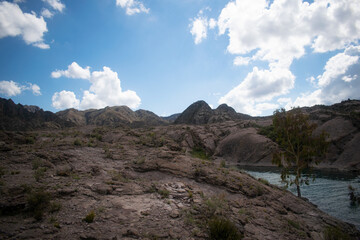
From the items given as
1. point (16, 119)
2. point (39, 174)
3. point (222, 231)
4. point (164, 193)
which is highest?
point (16, 119)

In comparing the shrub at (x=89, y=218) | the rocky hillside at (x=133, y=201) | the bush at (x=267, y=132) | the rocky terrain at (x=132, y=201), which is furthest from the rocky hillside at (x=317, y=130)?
the shrub at (x=89, y=218)

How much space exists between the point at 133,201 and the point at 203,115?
96.9 m

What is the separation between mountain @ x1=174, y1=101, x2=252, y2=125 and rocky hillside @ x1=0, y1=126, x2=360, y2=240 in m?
78.0

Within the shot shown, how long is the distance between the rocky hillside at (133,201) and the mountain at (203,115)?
256 ft

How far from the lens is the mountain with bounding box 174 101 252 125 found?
3794 inches

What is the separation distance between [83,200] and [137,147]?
13625 millimetres

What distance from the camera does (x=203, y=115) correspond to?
106 metres

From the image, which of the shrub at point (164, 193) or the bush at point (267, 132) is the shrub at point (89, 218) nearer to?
the shrub at point (164, 193)

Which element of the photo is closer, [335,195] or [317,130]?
[335,195]

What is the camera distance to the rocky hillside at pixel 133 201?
766 centimetres

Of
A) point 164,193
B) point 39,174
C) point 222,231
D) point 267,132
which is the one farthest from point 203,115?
point 222,231

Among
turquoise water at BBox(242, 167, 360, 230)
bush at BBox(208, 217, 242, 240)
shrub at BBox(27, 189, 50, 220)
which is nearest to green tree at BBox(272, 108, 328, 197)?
turquoise water at BBox(242, 167, 360, 230)

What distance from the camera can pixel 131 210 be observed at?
9.38 meters

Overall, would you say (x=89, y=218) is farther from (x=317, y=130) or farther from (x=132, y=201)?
(x=317, y=130)
